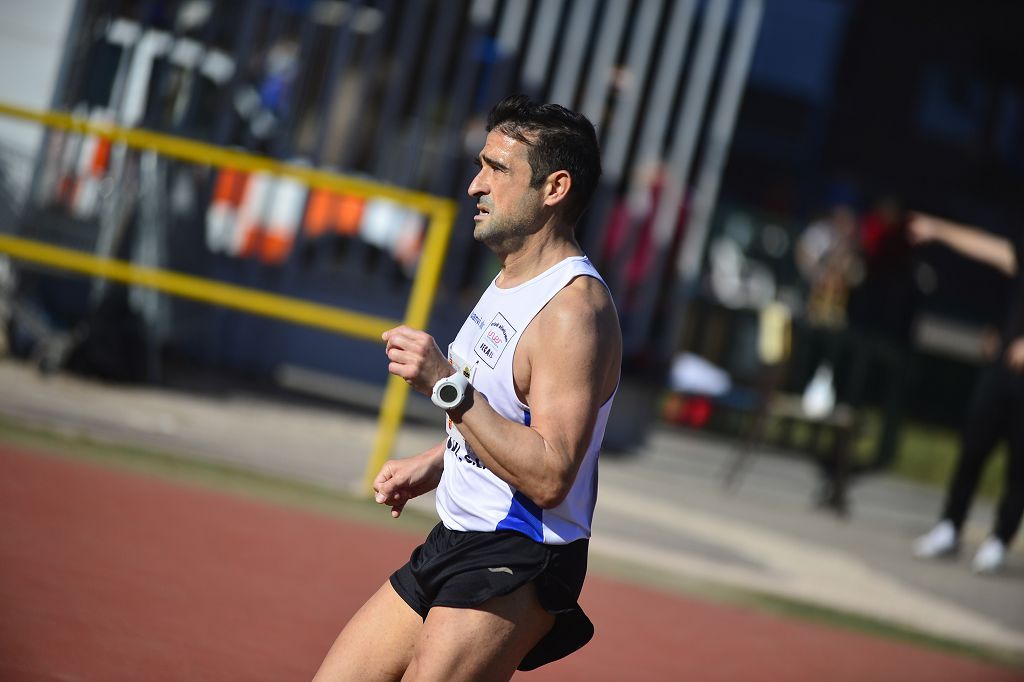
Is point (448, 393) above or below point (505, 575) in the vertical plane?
above

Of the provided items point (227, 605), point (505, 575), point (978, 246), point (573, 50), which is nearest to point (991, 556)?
point (978, 246)

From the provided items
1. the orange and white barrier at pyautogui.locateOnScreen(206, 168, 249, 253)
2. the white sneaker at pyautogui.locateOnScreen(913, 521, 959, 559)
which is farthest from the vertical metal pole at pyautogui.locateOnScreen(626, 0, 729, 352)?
the orange and white barrier at pyautogui.locateOnScreen(206, 168, 249, 253)

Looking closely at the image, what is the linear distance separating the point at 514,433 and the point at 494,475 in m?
0.25

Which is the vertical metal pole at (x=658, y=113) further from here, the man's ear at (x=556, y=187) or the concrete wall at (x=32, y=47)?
the man's ear at (x=556, y=187)

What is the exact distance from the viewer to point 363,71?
11750 millimetres

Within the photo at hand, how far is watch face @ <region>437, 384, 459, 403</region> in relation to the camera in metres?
2.76

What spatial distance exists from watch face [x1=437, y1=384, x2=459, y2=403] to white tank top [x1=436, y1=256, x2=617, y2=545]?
0.19m

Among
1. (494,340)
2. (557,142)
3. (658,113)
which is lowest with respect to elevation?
(494,340)

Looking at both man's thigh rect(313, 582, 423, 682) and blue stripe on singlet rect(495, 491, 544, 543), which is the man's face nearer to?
blue stripe on singlet rect(495, 491, 544, 543)

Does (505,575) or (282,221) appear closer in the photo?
(505,575)

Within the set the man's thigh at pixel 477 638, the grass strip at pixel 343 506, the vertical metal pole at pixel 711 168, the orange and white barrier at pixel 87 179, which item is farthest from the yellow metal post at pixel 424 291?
the vertical metal pole at pixel 711 168

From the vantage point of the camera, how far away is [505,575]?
9.69ft

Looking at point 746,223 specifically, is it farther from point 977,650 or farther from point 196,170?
point 977,650

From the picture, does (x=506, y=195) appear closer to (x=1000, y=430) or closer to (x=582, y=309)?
(x=582, y=309)
